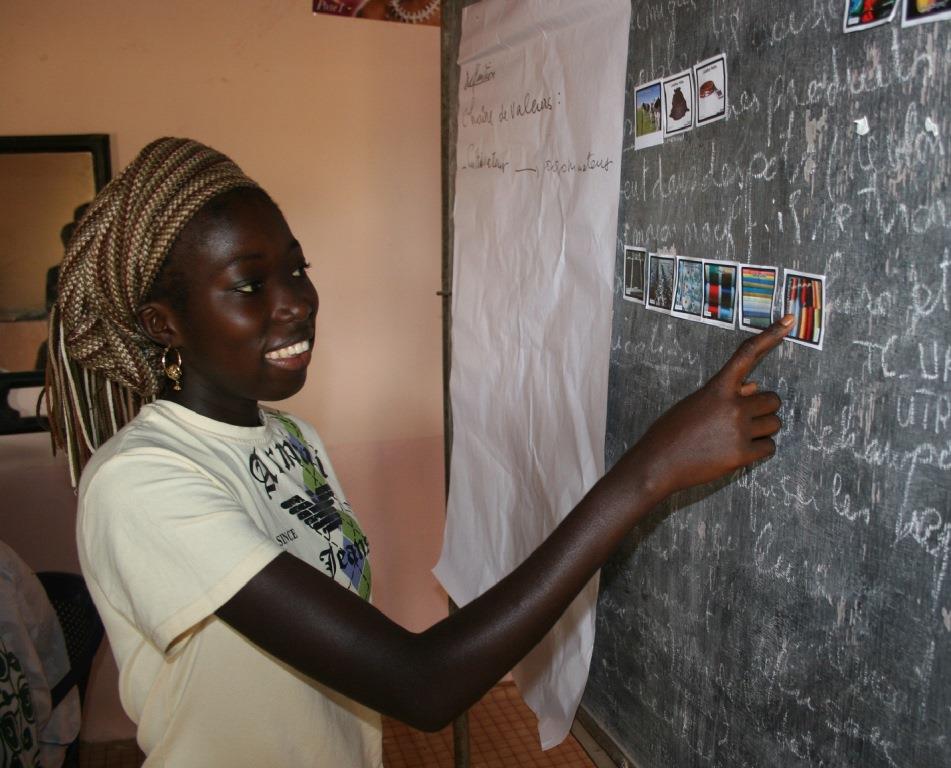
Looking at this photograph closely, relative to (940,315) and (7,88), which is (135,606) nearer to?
(940,315)

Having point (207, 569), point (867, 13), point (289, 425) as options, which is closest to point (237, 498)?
point (207, 569)

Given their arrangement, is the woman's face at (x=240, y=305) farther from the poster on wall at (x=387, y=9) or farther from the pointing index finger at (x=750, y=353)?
the poster on wall at (x=387, y=9)

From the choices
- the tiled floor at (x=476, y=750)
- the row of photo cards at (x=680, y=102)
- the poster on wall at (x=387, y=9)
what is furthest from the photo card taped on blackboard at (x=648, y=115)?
the tiled floor at (x=476, y=750)

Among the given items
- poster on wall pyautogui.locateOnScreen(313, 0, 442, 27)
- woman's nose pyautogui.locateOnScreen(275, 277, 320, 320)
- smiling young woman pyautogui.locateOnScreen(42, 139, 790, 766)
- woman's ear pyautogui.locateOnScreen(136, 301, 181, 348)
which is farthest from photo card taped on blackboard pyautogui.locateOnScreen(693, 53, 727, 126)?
poster on wall pyautogui.locateOnScreen(313, 0, 442, 27)

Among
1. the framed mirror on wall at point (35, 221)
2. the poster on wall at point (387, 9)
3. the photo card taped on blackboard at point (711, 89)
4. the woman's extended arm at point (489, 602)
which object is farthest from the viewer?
the poster on wall at point (387, 9)

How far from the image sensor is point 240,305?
95cm

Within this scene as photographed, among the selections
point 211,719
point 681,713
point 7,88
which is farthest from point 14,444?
point 681,713

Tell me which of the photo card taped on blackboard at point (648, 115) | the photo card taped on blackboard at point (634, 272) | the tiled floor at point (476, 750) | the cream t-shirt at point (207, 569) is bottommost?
the tiled floor at point (476, 750)

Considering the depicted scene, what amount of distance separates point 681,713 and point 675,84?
0.75 meters

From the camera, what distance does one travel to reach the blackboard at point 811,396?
27.3 inches

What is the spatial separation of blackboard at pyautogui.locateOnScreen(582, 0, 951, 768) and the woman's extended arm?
0.07 m

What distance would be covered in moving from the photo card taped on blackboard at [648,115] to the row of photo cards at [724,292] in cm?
13

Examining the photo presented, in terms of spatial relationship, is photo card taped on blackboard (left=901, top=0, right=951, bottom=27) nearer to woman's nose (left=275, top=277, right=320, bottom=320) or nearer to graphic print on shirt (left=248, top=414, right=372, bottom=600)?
woman's nose (left=275, top=277, right=320, bottom=320)

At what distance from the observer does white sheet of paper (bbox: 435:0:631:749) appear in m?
1.14
